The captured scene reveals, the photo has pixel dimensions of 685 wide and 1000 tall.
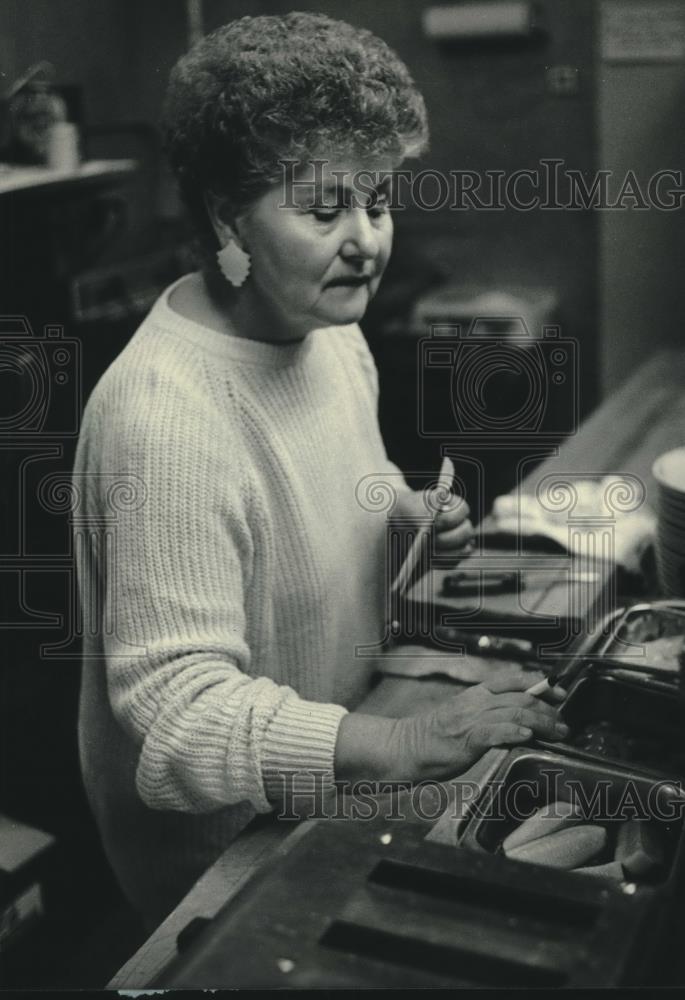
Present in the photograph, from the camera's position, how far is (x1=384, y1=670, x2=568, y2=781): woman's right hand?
96 centimetres

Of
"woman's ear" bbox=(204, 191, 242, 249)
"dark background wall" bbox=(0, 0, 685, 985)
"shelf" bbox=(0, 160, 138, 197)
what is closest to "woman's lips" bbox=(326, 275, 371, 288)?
"woman's ear" bbox=(204, 191, 242, 249)

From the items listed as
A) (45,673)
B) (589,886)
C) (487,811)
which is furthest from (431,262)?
(589,886)

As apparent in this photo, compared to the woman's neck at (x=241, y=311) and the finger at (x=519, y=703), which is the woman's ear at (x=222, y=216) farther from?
the finger at (x=519, y=703)

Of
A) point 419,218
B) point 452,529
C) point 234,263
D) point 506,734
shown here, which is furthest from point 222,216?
point 419,218

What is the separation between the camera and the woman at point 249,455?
0.98 meters

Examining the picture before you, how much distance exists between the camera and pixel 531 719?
0.98 metres

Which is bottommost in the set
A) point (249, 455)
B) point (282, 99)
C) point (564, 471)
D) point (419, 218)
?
point (564, 471)

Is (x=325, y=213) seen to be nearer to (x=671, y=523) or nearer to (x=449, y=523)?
(x=449, y=523)

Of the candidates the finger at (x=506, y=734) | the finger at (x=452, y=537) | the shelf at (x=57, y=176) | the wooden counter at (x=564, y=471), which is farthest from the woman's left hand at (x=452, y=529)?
the shelf at (x=57, y=176)

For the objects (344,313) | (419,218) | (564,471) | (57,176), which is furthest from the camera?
(57,176)

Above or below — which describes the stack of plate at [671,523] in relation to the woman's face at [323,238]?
below

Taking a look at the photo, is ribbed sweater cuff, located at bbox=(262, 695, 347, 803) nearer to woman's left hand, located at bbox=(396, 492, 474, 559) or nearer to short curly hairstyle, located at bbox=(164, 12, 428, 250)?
woman's left hand, located at bbox=(396, 492, 474, 559)

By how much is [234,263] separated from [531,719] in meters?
0.52

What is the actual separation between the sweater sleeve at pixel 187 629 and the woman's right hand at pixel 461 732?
0.07 m
